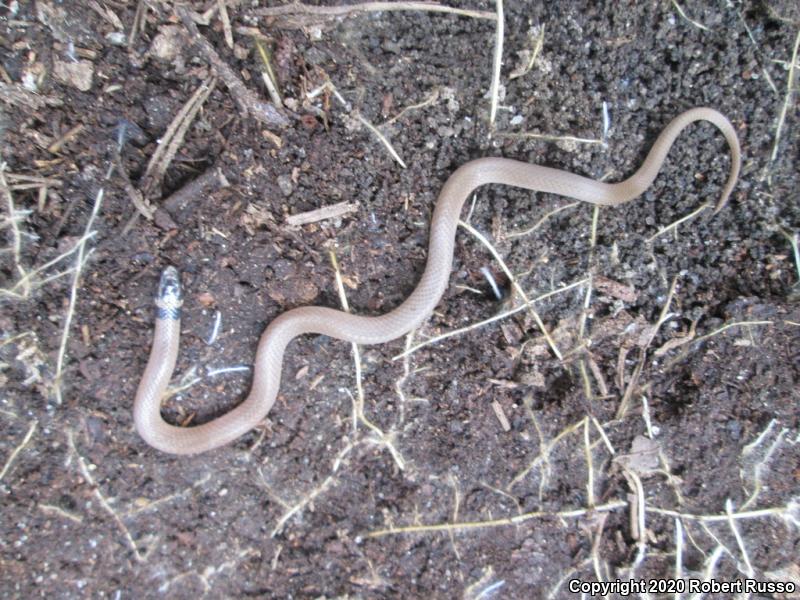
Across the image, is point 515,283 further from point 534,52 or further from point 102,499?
point 102,499

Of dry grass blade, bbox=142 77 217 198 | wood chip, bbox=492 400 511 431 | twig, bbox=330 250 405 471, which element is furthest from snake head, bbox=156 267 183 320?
wood chip, bbox=492 400 511 431

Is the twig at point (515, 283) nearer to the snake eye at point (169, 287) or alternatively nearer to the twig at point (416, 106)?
the twig at point (416, 106)

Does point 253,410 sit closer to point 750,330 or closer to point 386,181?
point 386,181

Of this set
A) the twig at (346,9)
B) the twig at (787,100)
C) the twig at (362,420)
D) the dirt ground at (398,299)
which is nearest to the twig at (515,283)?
the dirt ground at (398,299)

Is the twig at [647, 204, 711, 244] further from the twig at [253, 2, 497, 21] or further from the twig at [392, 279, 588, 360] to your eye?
the twig at [253, 2, 497, 21]

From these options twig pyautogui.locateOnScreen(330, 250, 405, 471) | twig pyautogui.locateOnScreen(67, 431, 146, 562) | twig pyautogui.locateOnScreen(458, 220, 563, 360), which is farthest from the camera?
twig pyautogui.locateOnScreen(458, 220, 563, 360)

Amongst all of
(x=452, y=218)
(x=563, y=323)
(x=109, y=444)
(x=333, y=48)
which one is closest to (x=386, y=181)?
(x=452, y=218)
